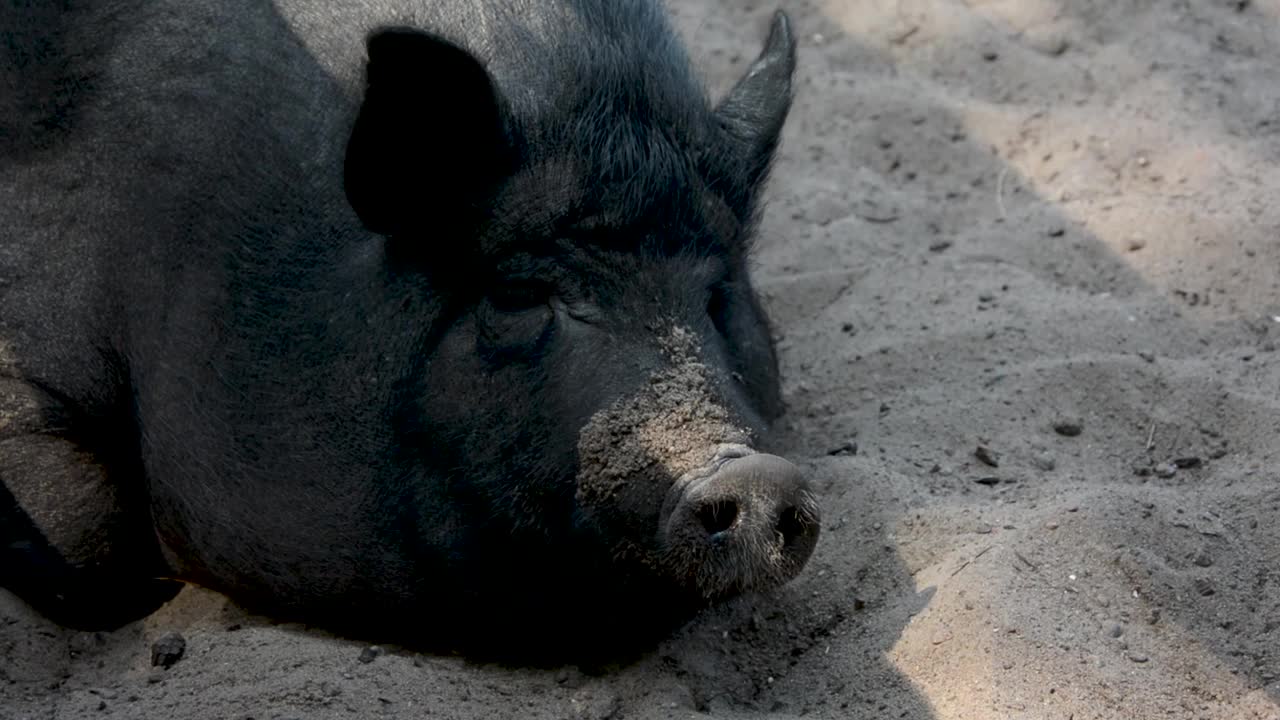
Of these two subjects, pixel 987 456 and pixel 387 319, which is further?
pixel 987 456

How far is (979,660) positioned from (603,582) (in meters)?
0.86

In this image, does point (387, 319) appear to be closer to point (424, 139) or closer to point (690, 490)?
point (424, 139)

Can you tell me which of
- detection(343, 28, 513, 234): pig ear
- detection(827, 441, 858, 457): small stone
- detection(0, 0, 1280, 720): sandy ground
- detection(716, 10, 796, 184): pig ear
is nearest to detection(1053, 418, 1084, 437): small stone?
detection(0, 0, 1280, 720): sandy ground

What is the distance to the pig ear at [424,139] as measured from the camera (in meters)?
3.52

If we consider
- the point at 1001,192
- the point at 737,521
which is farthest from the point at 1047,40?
the point at 737,521

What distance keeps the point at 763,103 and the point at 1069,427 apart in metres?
1.29

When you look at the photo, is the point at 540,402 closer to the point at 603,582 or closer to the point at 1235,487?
the point at 603,582

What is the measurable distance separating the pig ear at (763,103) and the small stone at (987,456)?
1.04 metres

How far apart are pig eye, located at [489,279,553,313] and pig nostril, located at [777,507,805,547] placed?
720 mm

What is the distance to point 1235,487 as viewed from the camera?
4.25 metres

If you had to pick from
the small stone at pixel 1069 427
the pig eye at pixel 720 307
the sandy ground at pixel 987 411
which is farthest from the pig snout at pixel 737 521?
the small stone at pixel 1069 427

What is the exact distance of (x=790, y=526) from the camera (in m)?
3.56

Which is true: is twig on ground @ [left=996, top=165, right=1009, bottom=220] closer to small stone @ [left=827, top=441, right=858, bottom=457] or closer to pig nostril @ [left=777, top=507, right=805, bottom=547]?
small stone @ [left=827, top=441, right=858, bottom=457]

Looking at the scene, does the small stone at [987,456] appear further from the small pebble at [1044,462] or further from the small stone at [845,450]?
the small stone at [845,450]
